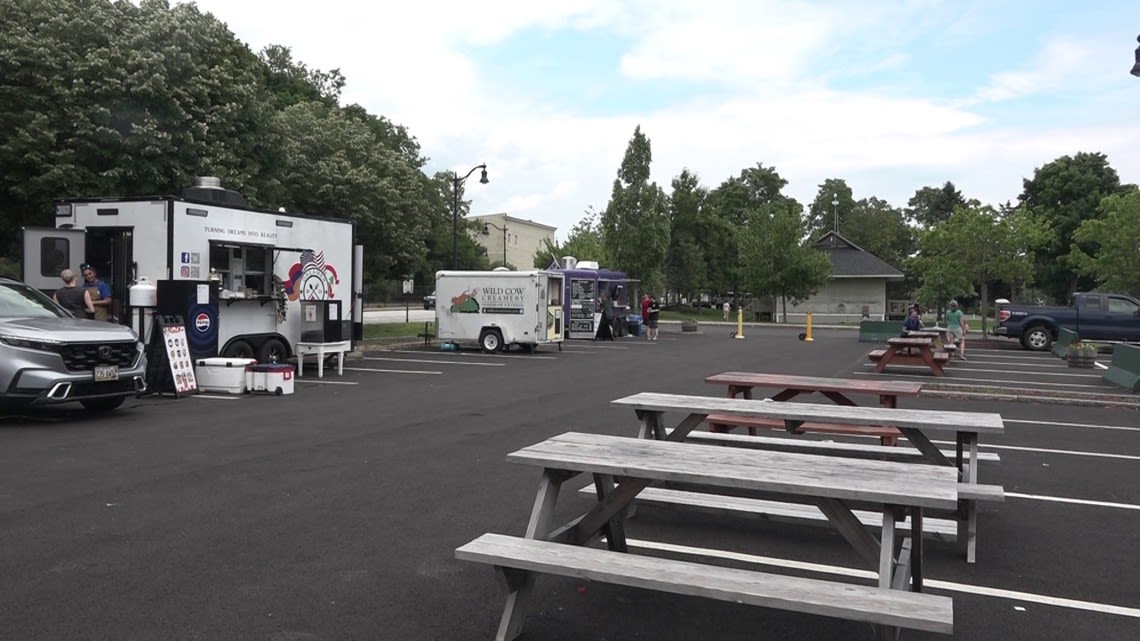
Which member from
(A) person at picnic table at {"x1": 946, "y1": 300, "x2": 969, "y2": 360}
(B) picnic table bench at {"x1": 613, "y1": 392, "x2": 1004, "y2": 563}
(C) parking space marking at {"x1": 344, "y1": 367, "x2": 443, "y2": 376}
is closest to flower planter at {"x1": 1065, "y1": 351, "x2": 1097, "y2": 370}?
(A) person at picnic table at {"x1": 946, "y1": 300, "x2": 969, "y2": 360}

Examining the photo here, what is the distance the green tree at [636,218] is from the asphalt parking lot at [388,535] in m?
31.6

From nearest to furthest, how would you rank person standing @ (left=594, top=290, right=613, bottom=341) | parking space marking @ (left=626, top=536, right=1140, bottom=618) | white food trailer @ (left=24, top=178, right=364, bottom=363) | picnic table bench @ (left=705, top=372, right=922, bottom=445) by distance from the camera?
parking space marking @ (left=626, top=536, right=1140, bottom=618)
picnic table bench @ (left=705, top=372, right=922, bottom=445)
white food trailer @ (left=24, top=178, right=364, bottom=363)
person standing @ (left=594, top=290, right=613, bottom=341)

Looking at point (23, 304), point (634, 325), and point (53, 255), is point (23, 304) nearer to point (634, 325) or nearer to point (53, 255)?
point (53, 255)

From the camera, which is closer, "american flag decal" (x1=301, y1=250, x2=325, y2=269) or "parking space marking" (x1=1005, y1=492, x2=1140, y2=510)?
"parking space marking" (x1=1005, y1=492, x2=1140, y2=510)

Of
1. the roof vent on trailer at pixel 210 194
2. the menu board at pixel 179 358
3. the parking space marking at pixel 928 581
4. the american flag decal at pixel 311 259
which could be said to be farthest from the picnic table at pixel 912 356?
the parking space marking at pixel 928 581

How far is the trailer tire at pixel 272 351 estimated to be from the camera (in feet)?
54.9

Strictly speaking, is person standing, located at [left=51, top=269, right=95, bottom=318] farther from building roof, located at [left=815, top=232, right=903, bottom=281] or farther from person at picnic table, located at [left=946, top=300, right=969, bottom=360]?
building roof, located at [left=815, top=232, right=903, bottom=281]

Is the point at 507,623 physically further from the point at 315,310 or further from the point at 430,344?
the point at 430,344

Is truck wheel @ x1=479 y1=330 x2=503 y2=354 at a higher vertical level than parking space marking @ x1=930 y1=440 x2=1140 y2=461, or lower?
higher

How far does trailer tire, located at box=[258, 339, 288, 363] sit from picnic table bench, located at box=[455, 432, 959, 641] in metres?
12.8

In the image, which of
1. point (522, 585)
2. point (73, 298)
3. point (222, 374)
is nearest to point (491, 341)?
point (222, 374)

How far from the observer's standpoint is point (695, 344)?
98.5 ft

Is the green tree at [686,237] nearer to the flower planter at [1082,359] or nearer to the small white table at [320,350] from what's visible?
the flower planter at [1082,359]

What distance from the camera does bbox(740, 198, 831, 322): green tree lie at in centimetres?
5025
